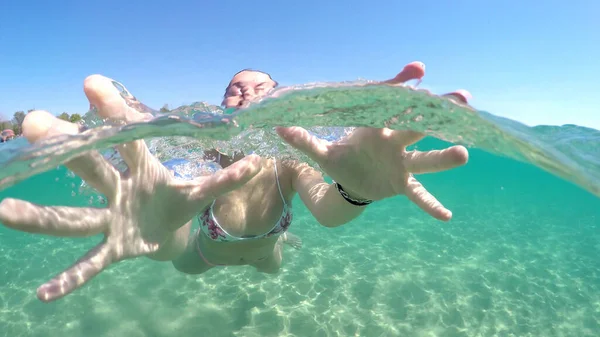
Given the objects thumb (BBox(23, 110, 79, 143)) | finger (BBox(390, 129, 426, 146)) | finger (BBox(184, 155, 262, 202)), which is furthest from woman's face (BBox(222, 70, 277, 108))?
finger (BBox(390, 129, 426, 146))

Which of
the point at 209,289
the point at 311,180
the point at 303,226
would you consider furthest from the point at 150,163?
the point at 303,226

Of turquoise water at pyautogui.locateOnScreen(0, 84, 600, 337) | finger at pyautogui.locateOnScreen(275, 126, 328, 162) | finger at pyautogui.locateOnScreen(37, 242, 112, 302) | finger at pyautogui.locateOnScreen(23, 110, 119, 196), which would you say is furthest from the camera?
turquoise water at pyautogui.locateOnScreen(0, 84, 600, 337)

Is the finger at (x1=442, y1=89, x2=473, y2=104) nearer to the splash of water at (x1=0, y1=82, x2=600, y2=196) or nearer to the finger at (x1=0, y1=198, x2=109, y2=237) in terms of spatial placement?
the splash of water at (x1=0, y1=82, x2=600, y2=196)

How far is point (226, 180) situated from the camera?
2.89 m

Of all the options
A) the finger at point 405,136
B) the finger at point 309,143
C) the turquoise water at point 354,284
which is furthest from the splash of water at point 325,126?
the finger at point 309,143

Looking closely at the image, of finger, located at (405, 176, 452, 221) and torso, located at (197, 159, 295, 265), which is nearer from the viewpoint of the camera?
finger, located at (405, 176, 452, 221)

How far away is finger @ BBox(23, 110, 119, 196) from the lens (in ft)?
8.34

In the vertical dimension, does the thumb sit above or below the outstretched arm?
above

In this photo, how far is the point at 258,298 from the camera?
7465 millimetres

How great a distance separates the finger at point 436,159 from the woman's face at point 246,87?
224 cm

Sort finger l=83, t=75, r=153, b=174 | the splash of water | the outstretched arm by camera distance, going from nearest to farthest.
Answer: finger l=83, t=75, r=153, b=174 < the splash of water < the outstretched arm

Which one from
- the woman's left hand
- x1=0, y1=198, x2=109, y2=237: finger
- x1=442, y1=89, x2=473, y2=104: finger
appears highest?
x1=442, y1=89, x2=473, y2=104: finger

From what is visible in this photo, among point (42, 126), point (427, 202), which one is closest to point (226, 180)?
point (42, 126)

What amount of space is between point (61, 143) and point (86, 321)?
18.5 feet
